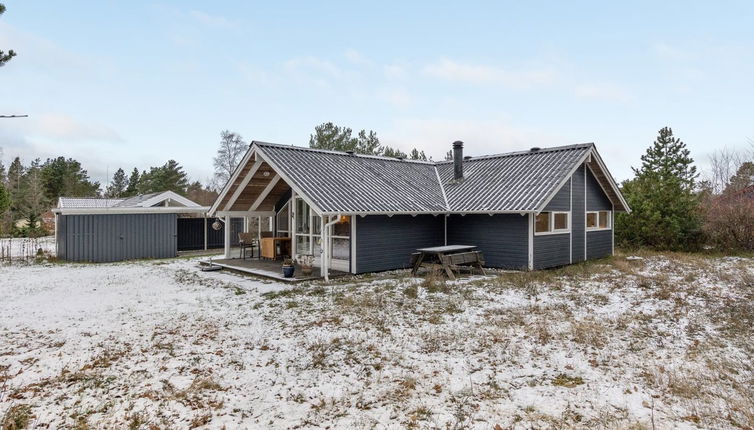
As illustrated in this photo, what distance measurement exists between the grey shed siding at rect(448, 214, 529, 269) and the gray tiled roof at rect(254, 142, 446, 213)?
1130 millimetres

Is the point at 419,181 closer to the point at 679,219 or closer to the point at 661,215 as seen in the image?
the point at 661,215

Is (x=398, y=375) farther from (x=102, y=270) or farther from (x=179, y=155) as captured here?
(x=179, y=155)

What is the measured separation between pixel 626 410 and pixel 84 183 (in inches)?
2116

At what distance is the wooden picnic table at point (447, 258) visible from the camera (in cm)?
1190

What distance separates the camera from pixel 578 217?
51.0 feet

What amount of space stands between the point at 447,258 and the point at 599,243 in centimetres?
877

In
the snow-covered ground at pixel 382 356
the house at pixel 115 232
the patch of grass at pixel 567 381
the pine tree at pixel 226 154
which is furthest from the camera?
the pine tree at pixel 226 154

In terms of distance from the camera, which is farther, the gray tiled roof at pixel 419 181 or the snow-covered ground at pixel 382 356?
the gray tiled roof at pixel 419 181

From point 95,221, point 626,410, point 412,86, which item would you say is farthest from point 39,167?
point 626,410

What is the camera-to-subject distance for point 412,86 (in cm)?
2042

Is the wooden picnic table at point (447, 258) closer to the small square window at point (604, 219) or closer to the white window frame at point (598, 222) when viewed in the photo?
the white window frame at point (598, 222)

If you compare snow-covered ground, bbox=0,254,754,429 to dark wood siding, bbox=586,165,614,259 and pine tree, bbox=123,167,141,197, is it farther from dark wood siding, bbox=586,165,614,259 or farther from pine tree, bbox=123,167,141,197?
pine tree, bbox=123,167,141,197

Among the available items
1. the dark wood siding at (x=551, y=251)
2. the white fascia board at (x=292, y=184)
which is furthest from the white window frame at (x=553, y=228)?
the white fascia board at (x=292, y=184)

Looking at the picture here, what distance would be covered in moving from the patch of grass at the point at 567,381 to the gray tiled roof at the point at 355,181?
735cm
